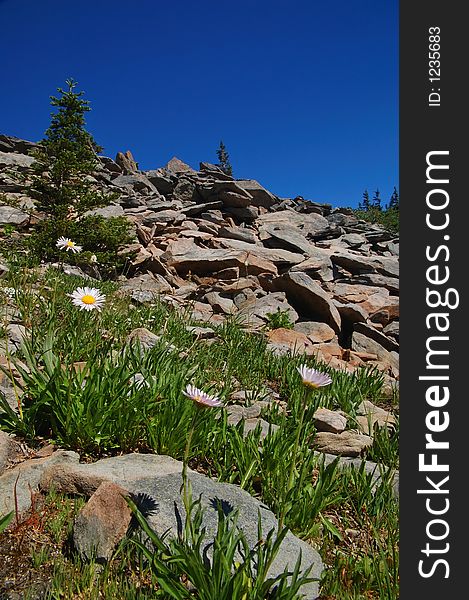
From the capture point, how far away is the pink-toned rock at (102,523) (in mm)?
1965

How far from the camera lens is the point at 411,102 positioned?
6.77 ft

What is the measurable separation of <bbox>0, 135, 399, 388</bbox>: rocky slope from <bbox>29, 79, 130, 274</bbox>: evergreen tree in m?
0.98

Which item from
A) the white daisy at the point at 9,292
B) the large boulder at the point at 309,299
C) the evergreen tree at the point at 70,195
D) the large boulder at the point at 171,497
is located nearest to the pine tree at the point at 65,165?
the evergreen tree at the point at 70,195

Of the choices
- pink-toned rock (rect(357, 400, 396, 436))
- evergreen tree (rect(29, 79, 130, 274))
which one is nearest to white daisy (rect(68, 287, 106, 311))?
pink-toned rock (rect(357, 400, 396, 436))

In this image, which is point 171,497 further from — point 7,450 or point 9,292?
point 9,292

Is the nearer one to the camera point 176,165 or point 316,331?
point 316,331

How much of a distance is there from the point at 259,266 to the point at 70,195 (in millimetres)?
6880

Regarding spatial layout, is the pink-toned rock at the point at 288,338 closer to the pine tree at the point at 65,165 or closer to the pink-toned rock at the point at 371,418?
the pink-toned rock at the point at 371,418

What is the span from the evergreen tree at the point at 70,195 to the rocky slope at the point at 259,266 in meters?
0.98

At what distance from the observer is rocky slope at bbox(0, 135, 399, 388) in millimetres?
10766

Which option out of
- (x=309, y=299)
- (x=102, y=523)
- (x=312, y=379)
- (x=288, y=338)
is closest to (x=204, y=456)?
(x=102, y=523)

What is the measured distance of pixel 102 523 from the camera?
6.60 feet

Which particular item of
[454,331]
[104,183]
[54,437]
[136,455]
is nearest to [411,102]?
[454,331]

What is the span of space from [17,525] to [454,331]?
215 centimetres
